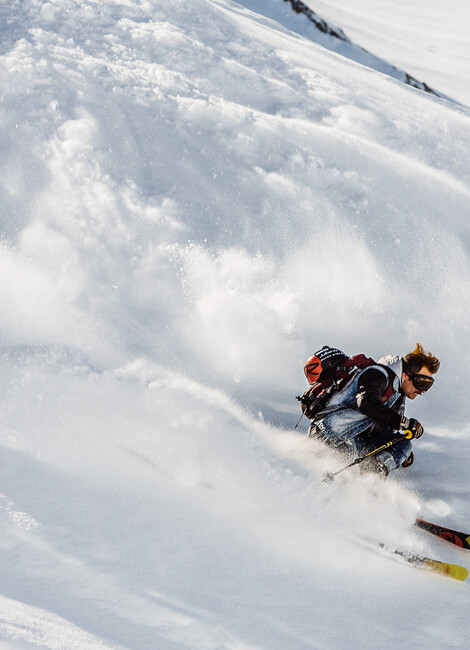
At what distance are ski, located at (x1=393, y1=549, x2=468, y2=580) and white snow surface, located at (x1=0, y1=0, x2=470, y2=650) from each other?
0.34 ft

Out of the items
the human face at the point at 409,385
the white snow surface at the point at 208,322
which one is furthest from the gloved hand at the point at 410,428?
the white snow surface at the point at 208,322

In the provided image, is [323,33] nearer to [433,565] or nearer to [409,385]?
[409,385]

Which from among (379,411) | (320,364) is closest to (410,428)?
(379,411)

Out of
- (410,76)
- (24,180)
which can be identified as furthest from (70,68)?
(410,76)

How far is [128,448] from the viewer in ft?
15.4

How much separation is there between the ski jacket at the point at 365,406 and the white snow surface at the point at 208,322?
0.34 meters

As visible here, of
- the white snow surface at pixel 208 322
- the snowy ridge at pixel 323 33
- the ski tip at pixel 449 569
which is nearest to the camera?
the white snow surface at pixel 208 322

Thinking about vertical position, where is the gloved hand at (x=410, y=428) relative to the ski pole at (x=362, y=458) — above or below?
above

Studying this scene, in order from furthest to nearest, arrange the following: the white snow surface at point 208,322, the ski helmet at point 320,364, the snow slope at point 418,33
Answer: the snow slope at point 418,33 < the ski helmet at point 320,364 < the white snow surface at point 208,322

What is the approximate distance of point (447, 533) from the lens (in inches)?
183

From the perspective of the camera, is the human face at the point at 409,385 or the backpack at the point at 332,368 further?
the backpack at the point at 332,368

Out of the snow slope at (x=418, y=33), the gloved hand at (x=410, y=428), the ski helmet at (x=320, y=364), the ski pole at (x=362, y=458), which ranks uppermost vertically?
the snow slope at (x=418, y=33)

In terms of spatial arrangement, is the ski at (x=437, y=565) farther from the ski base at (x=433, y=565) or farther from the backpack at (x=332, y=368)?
the backpack at (x=332, y=368)

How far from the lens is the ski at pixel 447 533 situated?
15.1 ft
